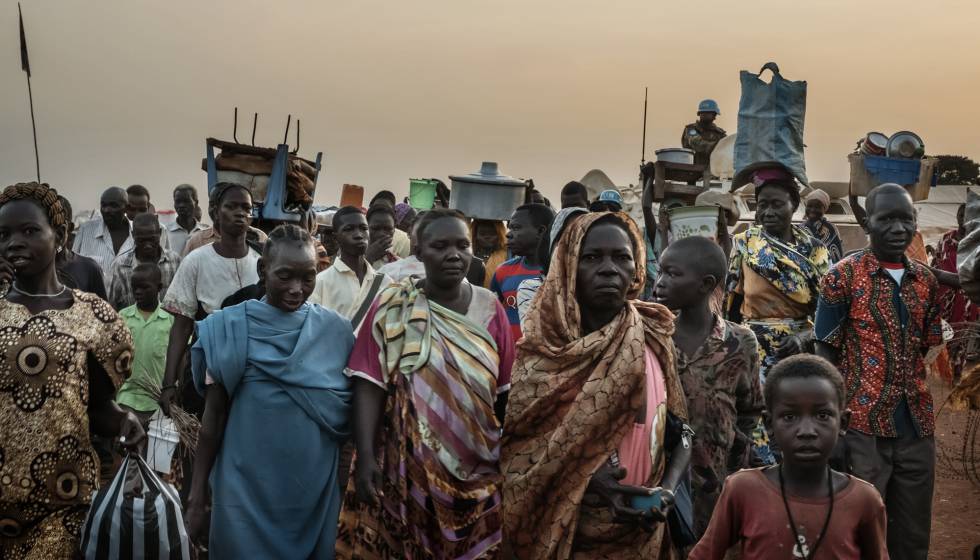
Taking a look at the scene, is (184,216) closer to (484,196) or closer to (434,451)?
(484,196)

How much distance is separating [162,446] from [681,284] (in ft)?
11.0

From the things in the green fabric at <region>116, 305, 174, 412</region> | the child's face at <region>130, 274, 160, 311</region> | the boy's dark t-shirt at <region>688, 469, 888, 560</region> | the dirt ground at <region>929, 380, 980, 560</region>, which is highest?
the child's face at <region>130, 274, 160, 311</region>

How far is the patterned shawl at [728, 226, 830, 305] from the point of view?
661 cm

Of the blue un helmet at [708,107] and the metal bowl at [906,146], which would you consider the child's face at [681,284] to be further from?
the blue un helmet at [708,107]

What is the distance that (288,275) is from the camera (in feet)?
15.2

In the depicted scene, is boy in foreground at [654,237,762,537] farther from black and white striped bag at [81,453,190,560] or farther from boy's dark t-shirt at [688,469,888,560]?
black and white striped bag at [81,453,190,560]

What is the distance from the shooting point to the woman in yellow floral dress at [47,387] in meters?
4.01

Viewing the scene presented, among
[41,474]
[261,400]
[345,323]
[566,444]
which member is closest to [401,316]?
[345,323]

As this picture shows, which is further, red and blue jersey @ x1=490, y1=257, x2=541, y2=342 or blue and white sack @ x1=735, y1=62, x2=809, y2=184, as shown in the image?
blue and white sack @ x1=735, y1=62, x2=809, y2=184

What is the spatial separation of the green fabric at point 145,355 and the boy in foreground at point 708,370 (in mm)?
3947

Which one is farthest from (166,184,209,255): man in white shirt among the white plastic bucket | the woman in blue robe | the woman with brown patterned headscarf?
the woman with brown patterned headscarf

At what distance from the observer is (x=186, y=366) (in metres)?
6.34

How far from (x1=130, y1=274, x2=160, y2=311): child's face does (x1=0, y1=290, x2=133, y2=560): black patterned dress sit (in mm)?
3568

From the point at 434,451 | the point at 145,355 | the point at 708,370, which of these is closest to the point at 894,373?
the point at 708,370
